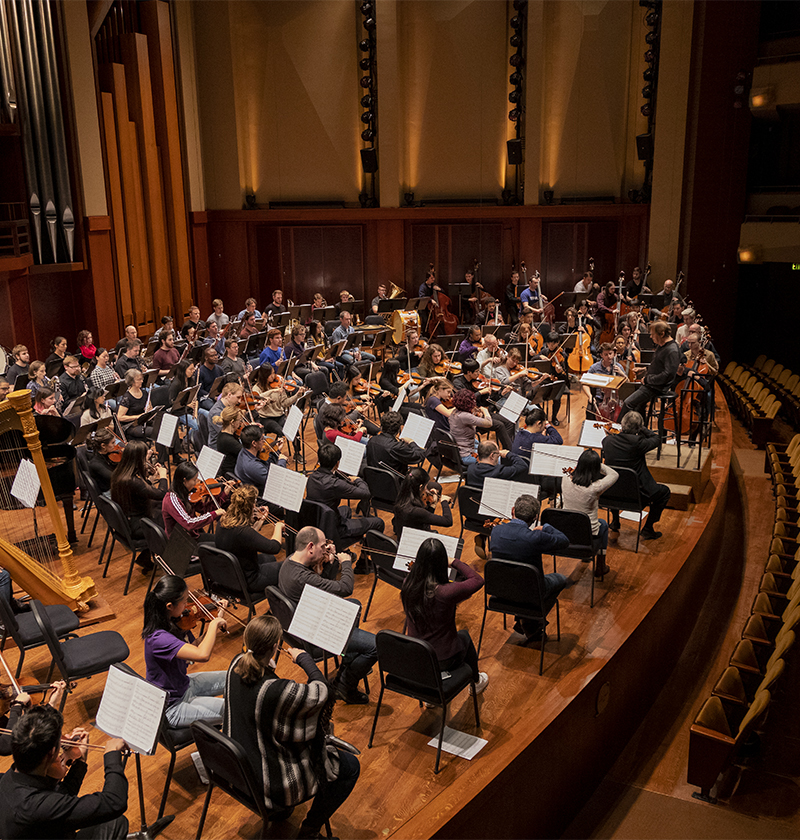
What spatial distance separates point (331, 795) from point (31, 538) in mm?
4229

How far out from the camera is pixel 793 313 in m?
17.0

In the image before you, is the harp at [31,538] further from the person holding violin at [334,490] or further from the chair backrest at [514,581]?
the chair backrest at [514,581]

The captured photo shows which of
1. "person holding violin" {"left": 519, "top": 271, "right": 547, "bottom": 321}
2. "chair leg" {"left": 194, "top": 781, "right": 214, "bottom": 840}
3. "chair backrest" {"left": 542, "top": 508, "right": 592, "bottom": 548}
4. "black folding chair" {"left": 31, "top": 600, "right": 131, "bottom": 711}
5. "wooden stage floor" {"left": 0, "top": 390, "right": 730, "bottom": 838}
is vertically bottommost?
"wooden stage floor" {"left": 0, "top": 390, "right": 730, "bottom": 838}

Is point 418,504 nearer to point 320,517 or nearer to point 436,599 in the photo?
point 320,517

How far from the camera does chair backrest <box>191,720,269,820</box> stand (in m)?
3.36

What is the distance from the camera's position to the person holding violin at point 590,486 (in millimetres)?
6152

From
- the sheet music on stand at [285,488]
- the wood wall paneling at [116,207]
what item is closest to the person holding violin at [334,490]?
the sheet music on stand at [285,488]

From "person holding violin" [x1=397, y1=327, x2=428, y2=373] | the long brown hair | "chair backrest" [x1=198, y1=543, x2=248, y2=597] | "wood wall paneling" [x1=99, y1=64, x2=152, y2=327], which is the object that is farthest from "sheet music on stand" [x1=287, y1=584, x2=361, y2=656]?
"wood wall paneling" [x1=99, y1=64, x2=152, y2=327]

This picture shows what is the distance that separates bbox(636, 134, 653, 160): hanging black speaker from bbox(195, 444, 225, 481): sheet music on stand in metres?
15.0

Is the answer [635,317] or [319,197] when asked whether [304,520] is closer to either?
[635,317]

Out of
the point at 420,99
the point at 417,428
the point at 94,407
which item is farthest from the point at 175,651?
the point at 420,99

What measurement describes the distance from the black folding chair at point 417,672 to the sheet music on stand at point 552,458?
223cm

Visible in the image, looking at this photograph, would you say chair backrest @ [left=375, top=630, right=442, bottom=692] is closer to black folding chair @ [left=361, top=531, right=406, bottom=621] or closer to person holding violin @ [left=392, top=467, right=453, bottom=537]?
black folding chair @ [left=361, top=531, right=406, bottom=621]

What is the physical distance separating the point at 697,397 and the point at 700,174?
9.32 m
